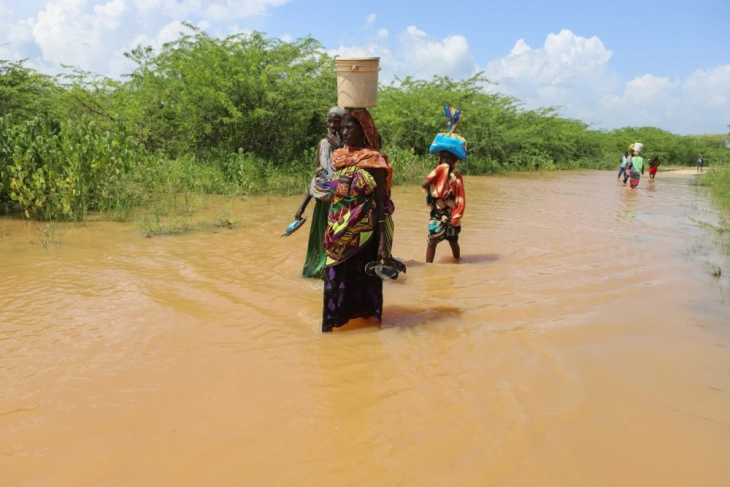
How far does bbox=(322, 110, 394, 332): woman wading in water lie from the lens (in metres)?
3.40

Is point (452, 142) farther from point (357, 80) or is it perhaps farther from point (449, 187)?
point (357, 80)

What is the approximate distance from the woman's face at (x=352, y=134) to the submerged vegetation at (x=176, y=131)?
13.2 feet

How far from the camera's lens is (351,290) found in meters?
3.65

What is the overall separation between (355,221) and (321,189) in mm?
1058

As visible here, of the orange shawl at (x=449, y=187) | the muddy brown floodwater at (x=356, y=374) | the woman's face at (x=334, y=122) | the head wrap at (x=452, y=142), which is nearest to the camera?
the muddy brown floodwater at (x=356, y=374)

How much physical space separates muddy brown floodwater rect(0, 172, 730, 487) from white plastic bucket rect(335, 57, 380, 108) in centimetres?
157

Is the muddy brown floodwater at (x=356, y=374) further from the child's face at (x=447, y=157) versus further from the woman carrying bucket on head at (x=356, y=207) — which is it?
the child's face at (x=447, y=157)

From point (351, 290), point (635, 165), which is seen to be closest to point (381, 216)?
point (351, 290)

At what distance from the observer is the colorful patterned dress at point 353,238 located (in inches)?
134

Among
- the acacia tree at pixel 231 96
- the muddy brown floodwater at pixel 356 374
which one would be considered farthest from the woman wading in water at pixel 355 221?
the acacia tree at pixel 231 96

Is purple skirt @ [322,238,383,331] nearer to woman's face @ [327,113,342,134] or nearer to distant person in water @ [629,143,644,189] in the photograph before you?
woman's face @ [327,113,342,134]

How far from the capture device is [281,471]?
85.3 inches

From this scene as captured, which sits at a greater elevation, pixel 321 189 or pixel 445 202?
pixel 321 189

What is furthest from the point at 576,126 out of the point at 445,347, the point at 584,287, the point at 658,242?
the point at 445,347
